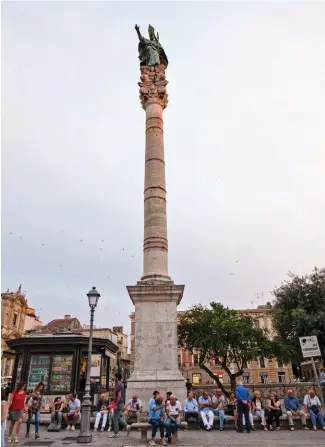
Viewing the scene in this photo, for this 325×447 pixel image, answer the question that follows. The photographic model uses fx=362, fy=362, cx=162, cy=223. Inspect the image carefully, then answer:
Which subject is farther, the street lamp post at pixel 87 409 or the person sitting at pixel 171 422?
the person sitting at pixel 171 422

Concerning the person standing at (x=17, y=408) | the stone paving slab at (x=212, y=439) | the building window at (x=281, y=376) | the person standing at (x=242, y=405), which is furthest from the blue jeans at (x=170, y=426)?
the building window at (x=281, y=376)

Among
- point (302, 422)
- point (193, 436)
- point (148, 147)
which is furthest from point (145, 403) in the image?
point (148, 147)

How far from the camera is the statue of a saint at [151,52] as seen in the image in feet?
61.0

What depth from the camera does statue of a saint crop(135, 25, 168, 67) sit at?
18.6m

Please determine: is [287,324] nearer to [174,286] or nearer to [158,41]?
[174,286]

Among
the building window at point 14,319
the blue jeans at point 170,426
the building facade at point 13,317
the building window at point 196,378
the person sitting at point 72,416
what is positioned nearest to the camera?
the blue jeans at point 170,426

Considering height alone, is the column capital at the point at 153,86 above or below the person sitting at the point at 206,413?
above

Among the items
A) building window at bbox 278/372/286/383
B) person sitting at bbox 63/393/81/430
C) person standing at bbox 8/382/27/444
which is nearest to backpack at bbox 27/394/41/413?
person standing at bbox 8/382/27/444

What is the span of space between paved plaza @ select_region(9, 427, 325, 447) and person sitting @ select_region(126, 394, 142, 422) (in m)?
0.61

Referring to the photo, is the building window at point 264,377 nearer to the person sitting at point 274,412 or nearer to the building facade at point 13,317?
the building facade at point 13,317

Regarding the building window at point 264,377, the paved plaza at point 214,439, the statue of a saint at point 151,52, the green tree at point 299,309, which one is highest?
the statue of a saint at point 151,52

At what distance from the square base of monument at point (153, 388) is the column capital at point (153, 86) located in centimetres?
1235

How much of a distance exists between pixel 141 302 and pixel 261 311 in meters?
50.5

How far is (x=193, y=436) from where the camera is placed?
388 inches
